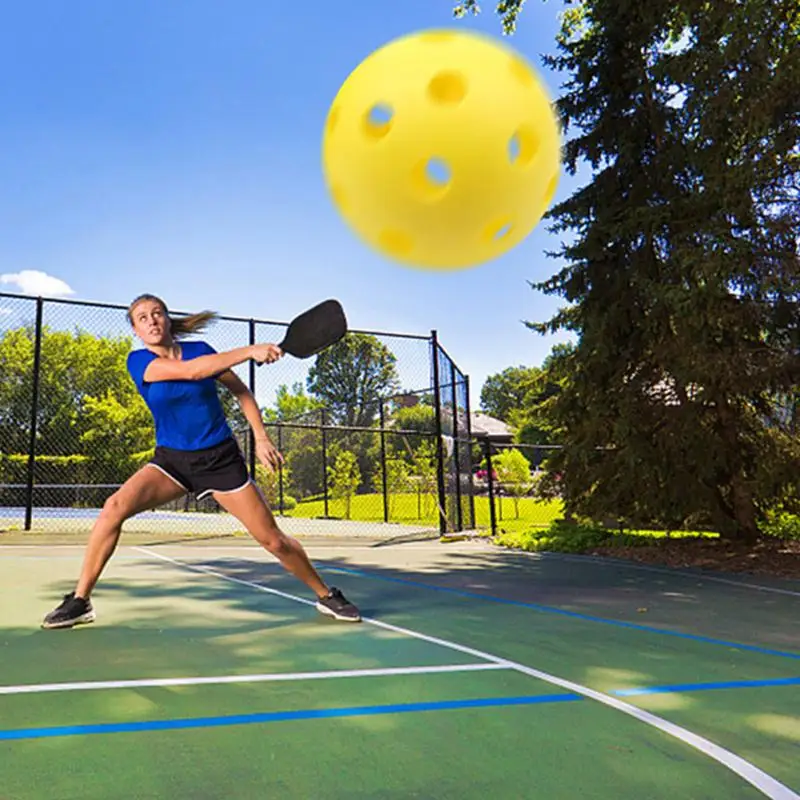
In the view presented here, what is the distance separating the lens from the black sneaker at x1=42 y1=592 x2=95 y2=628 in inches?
173

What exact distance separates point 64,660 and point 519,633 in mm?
2748

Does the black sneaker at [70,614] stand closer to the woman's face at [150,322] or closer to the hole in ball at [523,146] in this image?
the woman's face at [150,322]

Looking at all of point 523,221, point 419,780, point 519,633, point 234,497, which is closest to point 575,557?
point 519,633

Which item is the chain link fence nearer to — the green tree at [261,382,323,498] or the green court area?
the green tree at [261,382,323,498]

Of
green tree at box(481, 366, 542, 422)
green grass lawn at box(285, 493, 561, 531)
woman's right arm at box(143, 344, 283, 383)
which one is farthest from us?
green tree at box(481, 366, 542, 422)

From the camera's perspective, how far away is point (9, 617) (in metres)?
4.79

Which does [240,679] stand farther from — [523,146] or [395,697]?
[523,146]

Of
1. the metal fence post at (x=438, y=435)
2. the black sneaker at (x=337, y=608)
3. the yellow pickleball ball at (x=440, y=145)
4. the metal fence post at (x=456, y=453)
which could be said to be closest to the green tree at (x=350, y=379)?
the metal fence post at (x=456, y=453)

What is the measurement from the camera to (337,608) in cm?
493

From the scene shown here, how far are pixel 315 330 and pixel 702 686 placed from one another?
8.89 ft

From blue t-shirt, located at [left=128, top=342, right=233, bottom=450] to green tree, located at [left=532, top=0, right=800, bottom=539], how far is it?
665 cm

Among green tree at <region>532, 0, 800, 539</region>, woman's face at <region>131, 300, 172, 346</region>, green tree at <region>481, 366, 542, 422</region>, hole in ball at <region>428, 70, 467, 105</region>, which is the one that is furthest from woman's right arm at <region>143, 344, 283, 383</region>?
green tree at <region>481, 366, 542, 422</region>

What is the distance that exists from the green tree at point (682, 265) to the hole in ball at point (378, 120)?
6737 mm

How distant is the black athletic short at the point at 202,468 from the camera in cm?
443
